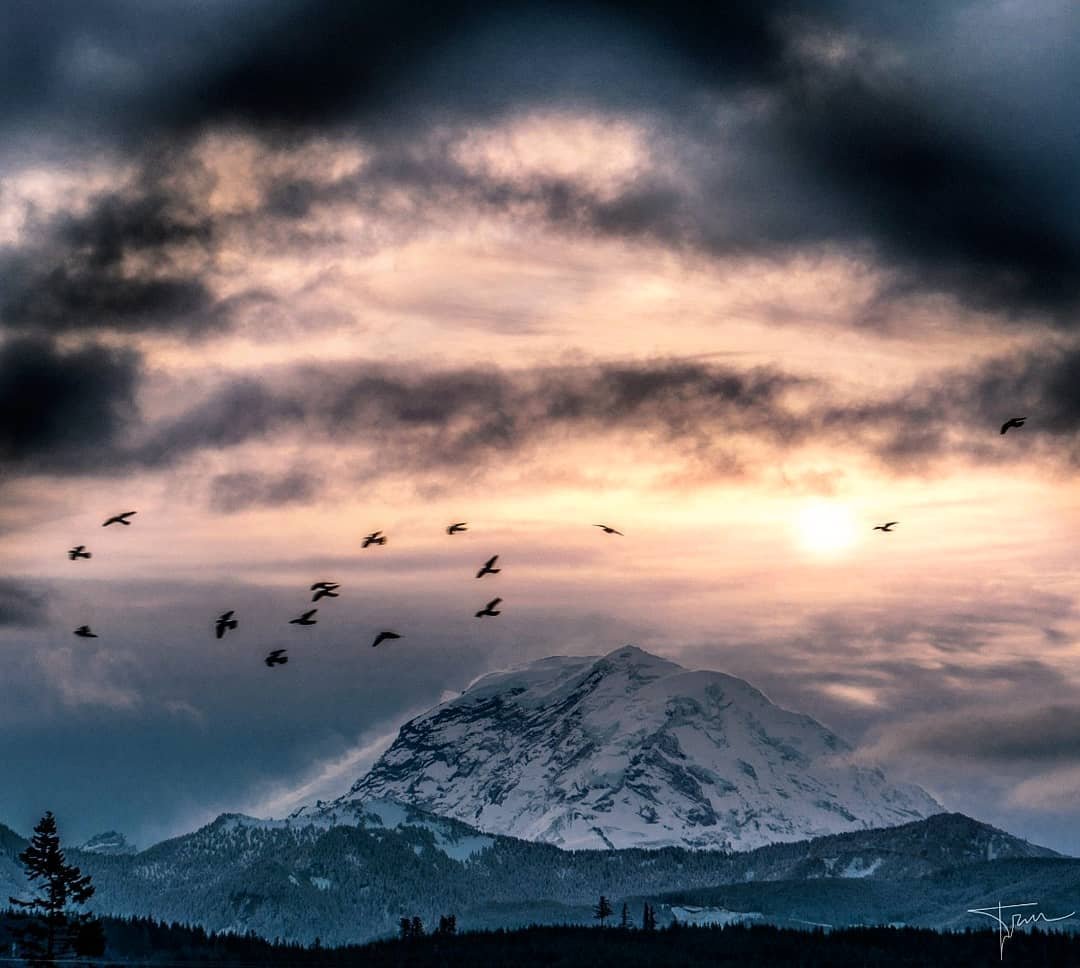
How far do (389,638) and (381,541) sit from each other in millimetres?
13202

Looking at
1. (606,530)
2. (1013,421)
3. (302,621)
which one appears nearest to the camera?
(1013,421)

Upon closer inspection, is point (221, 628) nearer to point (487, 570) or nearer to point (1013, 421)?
point (487, 570)

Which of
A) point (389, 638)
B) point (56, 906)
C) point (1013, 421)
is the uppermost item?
point (1013, 421)

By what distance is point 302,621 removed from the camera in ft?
652

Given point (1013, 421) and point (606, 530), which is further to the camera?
point (606, 530)

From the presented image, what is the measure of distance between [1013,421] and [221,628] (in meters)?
80.0

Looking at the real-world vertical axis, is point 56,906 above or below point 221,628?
below

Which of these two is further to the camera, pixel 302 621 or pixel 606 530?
pixel 302 621

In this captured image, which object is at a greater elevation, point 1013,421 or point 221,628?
point 1013,421

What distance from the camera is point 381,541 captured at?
19825cm

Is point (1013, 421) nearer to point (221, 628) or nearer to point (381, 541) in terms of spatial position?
point (381, 541)

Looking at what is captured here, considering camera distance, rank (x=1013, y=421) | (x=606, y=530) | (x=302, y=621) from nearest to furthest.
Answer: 1. (x=1013, y=421)
2. (x=606, y=530)
3. (x=302, y=621)

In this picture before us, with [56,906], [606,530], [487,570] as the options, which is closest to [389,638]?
[487,570]

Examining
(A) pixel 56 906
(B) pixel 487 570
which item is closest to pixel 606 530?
(B) pixel 487 570
